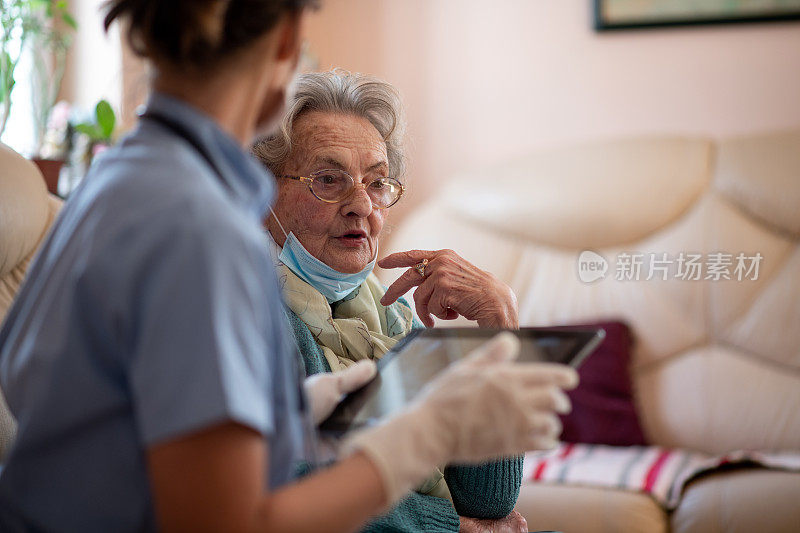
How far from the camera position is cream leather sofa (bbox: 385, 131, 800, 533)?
2.54 metres

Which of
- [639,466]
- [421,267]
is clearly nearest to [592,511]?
[639,466]

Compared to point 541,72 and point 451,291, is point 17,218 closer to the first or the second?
point 451,291

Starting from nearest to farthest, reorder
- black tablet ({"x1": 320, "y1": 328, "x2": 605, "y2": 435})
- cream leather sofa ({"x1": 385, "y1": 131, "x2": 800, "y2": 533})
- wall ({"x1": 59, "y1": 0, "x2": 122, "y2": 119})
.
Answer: black tablet ({"x1": 320, "y1": 328, "x2": 605, "y2": 435}) → cream leather sofa ({"x1": 385, "y1": 131, "x2": 800, "y2": 533}) → wall ({"x1": 59, "y1": 0, "x2": 122, "y2": 119})

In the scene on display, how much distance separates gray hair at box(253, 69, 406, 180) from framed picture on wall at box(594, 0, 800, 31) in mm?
1742

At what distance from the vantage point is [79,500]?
2.28 feet

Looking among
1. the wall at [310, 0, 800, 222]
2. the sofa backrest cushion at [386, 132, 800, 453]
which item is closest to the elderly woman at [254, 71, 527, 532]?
the sofa backrest cushion at [386, 132, 800, 453]

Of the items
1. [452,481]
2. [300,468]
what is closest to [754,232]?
[452,481]

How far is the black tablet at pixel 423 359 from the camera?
90cm

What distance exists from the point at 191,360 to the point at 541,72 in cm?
278

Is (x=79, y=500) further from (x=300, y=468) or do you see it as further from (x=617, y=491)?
(x=617, y=491)

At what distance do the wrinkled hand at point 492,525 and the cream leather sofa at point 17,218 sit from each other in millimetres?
934

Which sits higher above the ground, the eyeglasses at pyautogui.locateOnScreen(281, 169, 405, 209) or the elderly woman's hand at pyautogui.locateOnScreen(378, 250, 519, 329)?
the eyeglasses at pyautogui.locateOnScreen(281, 169, 405, 209)

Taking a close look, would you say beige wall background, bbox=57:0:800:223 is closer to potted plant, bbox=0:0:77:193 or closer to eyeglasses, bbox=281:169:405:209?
potted plant, bbox=0:0:77:193

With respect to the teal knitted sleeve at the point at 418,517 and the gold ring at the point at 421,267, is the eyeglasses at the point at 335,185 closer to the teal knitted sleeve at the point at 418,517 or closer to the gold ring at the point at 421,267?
the gold ring at the point at 421,267
